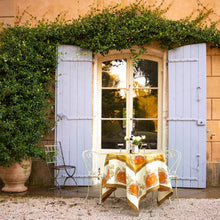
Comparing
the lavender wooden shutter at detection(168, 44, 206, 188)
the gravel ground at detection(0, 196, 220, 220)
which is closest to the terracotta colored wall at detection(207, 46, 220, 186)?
the lavender wooden shutter at detection(168, 44, 206, 188)

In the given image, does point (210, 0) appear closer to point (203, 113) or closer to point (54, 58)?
point (203, 113)

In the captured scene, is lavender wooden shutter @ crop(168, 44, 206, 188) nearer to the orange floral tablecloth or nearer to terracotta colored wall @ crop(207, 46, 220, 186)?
terracotta colored wall @ crop(207, 46, 220, 186)

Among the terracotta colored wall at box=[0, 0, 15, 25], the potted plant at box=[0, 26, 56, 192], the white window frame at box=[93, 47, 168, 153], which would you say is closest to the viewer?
the potted plant at box=[0, 26, 56, 192]

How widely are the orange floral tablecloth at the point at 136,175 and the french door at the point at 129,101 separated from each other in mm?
1789

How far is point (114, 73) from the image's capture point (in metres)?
6.25

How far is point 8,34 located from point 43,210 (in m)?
3.25

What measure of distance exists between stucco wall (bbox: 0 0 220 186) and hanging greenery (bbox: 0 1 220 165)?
16cm

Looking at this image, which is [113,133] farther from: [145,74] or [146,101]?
[145,74]

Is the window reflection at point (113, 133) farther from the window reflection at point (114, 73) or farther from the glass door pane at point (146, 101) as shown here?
the window reflection at point (114, 73)

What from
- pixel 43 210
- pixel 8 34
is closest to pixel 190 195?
pixel 43 210

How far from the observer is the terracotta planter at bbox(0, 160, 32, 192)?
5367 mm

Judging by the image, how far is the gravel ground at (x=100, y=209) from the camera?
398 centimetres

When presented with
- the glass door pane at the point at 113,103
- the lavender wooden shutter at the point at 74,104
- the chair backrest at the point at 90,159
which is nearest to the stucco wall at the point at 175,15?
the lavender wooden shutter at the point at 74,104

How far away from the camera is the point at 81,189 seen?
559cm
